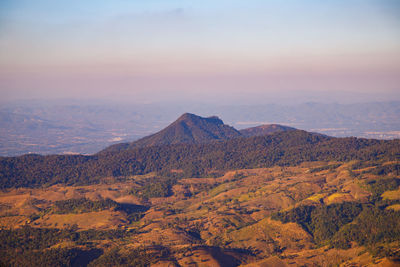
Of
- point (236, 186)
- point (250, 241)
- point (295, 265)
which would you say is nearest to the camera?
point (295, 265)

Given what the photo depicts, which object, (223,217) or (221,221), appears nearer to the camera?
(221,221)

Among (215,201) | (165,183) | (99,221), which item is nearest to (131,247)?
(99,221)

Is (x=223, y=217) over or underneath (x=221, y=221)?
over

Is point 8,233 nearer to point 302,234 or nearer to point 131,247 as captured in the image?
point 131,247

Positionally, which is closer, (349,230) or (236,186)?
(349,230)

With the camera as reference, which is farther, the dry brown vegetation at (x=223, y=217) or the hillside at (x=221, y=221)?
the dry brown vegetation at (x=223, y=217)

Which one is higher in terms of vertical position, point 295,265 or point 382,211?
point 382,211

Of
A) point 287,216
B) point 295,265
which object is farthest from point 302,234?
point 295,265

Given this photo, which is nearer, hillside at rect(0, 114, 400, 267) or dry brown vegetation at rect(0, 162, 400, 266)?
hillside at rect(0, 114, 400, 267)

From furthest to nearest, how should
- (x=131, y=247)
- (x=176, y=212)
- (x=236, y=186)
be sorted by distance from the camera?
(x=236, y=186)
(x=176, y=212)
(x=131, y=247)

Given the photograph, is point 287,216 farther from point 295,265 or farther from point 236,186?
point 236,186
